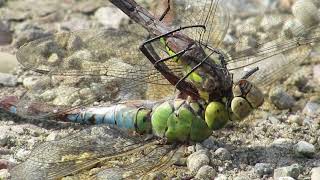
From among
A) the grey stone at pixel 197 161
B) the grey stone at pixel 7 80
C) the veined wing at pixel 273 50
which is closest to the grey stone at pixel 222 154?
the grey stone at pixel 197 161

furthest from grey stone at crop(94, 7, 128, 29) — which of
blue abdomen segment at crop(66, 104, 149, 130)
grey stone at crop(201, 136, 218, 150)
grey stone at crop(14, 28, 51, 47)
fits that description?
grey stone at crop(201, 136, 218, 150)

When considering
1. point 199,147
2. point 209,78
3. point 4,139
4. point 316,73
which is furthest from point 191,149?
point 316,73

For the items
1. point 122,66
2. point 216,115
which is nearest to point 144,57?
point 122,66

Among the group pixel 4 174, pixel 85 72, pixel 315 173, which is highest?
pixel 85 72

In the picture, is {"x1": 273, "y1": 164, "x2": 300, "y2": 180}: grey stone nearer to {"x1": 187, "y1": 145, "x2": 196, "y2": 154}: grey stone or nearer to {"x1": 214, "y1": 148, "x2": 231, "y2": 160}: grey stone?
{"x1": 214, "y1": 148, "x2": 231, "y2": 160}: grey stone

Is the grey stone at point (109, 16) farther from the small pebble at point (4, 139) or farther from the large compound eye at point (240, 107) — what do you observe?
the large compound eye at point (240, 107)

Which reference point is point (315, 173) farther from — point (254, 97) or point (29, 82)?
point (29, 82)
